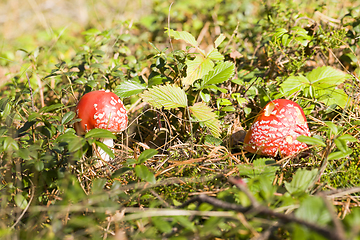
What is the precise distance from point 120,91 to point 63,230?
132 centimetres

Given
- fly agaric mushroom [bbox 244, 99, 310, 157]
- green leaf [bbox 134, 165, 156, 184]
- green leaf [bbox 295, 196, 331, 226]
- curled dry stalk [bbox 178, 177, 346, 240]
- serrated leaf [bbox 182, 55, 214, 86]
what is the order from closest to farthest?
curled dry stalk [bbox 178, 177, 346, 240] → green leaf [bbox 295, 196, 331, 226] → green leaf [bbox 134, 165, 156, 184] → fly agaric mushroom [bbox 244, 99, 310, 157] → serrated leaf [bbox 182, 55, 214, 86]

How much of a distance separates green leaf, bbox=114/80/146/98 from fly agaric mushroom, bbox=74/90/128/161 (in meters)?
0.19

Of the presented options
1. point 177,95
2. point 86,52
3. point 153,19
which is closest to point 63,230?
point 177,95

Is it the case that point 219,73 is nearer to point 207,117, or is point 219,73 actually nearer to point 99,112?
point 207,117

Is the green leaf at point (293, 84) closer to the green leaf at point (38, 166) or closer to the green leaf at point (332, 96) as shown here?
the green leaf at point (332, 96)

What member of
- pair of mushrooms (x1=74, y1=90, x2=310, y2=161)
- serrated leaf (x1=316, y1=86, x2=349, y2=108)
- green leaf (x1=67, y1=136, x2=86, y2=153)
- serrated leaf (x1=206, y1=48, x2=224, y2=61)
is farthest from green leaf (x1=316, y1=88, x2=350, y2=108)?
green leaf (x1=67, y1=136, x2=86, y2=153)

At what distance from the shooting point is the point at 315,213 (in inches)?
37.9

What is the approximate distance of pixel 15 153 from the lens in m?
1.55

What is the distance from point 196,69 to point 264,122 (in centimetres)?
67

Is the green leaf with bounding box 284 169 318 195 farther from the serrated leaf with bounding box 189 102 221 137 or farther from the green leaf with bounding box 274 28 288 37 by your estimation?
the green leaf with bounding box 274 28 288 37

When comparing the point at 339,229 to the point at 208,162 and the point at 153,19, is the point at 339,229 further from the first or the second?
the point at 153,19

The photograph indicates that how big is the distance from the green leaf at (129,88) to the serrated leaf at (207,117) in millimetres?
512

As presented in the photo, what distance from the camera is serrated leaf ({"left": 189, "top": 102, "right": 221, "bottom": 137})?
204 centimetres

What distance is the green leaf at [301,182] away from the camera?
1406mm
